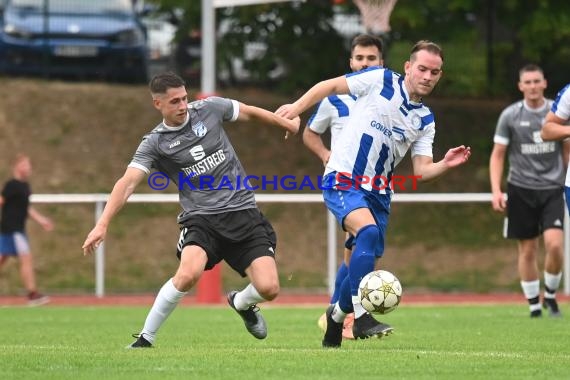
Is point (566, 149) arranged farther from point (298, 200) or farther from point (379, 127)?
point (298, 200)

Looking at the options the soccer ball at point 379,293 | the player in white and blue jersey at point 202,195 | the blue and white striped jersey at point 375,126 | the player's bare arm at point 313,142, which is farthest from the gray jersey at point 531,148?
the soccer ball at point 379,293

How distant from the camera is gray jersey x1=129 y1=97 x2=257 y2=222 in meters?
8.66

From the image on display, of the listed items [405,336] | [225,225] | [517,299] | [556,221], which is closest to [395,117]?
[225,225]

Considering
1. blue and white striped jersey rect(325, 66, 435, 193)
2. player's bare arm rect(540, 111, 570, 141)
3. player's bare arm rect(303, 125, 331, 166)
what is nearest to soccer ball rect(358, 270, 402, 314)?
blue and white striped jersey rect(325, 66, 435, 193)

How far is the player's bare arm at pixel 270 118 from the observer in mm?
8359

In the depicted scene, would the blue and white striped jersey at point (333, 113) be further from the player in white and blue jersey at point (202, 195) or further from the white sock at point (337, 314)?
the white sock at point (337, 314)


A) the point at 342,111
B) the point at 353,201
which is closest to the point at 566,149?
the point at 342,111

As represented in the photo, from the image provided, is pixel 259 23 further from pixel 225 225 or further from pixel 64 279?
pixel 225 225

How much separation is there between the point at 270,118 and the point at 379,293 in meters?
1.45

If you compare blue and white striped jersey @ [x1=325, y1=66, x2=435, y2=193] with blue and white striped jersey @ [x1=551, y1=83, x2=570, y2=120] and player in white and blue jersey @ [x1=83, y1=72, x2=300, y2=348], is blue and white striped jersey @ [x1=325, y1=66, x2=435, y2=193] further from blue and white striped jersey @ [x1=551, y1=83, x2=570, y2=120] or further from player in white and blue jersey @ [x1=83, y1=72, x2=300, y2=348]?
blue and white striped jersey @ [x1=551, y1=83, x2=570, y2=120]

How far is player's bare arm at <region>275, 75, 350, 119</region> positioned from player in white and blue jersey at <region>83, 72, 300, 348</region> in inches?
7.9

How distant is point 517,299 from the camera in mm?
17188

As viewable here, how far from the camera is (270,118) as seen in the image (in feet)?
27.8

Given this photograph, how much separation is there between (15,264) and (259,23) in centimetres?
599
